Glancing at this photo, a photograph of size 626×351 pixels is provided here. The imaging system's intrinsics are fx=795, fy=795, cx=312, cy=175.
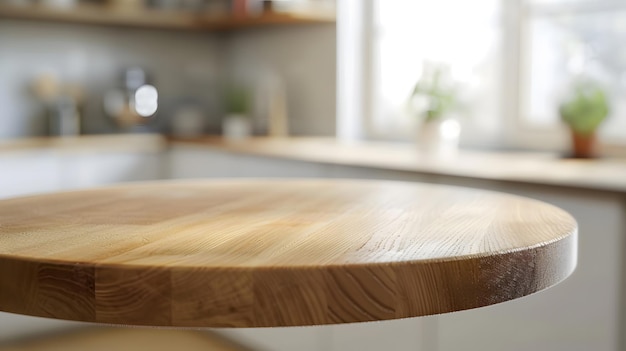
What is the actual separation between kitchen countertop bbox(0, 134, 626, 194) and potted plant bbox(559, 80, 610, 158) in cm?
6

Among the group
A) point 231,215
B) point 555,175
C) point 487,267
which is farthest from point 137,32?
point 487,267

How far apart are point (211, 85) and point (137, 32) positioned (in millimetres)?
484

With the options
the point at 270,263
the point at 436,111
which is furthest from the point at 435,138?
the point at 270,263

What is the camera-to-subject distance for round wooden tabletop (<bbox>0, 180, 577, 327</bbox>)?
0.80 metres

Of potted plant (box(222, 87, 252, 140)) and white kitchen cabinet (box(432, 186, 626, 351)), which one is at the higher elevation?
potted plant (box(222, 87, 252, 140))

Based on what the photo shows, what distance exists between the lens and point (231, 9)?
12.4 feet

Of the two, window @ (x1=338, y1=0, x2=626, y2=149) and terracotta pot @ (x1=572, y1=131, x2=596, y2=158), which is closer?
terracotta pot @ (x1=572, y1=131, x2=596, y2=158)

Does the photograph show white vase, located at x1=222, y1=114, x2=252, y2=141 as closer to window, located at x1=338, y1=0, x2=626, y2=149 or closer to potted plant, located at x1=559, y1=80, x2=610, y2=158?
window, located at x1=338, y1=0, x2=626, y2=149

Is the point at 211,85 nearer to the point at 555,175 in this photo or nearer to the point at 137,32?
the point at 137,32

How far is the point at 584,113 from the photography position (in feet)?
7.65

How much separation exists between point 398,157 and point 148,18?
154 centimetres

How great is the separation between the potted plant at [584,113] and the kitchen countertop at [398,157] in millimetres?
63

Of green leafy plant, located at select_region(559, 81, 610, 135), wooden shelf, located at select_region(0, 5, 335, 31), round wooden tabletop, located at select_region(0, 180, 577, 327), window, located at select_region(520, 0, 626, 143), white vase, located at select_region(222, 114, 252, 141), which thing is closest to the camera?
round wooden tabletop, located at select_region(0, 180, 577, 327)

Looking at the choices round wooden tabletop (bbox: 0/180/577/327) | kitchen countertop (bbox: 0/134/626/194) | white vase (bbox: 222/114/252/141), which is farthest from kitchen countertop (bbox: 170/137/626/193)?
round wooden tabletop (bbox: 0/180/577/327)
